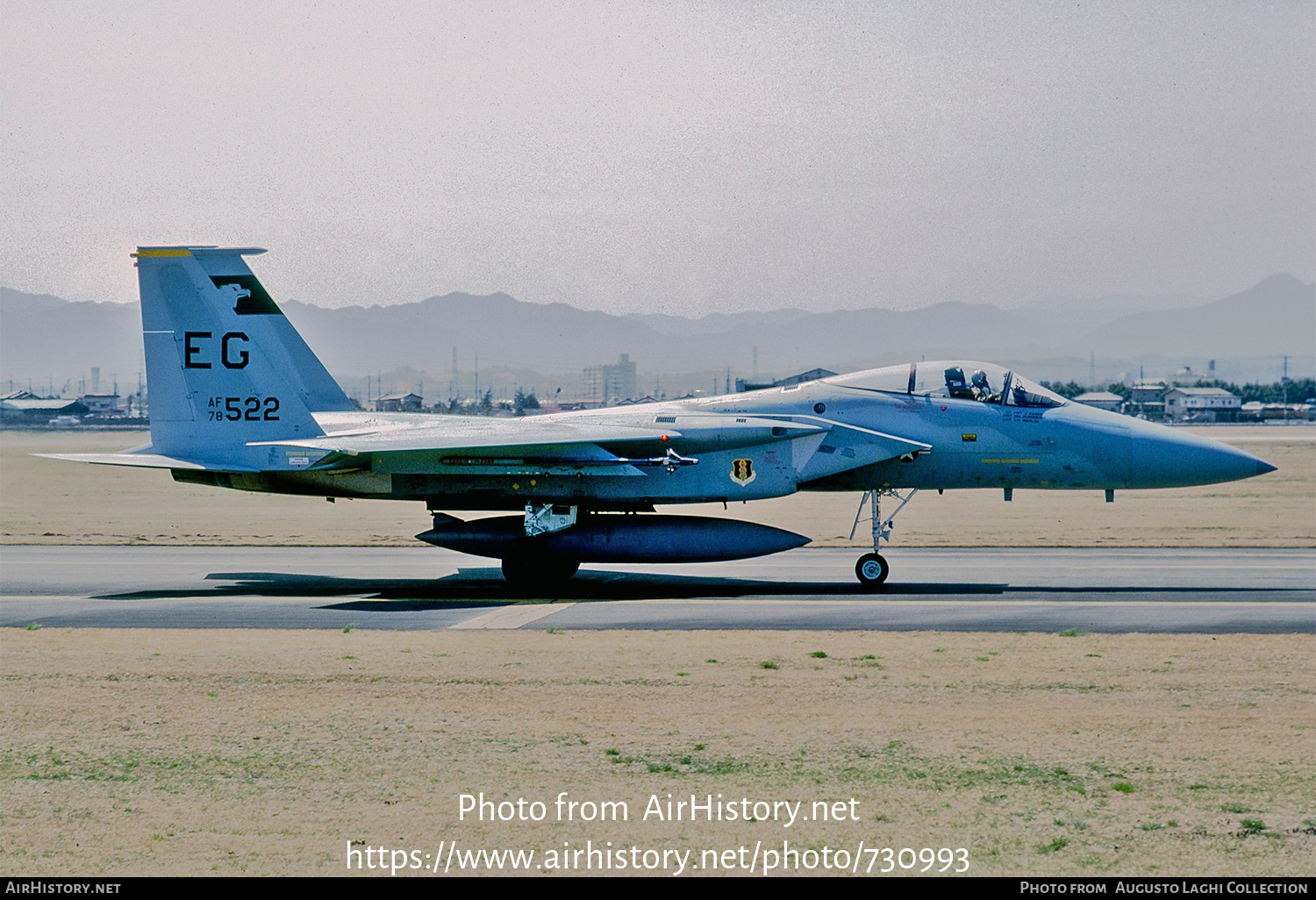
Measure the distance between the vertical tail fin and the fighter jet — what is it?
3 cm

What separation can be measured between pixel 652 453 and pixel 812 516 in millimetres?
14578

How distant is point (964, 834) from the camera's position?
24.8 feet

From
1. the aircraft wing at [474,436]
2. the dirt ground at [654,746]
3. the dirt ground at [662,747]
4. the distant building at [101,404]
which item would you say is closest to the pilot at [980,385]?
the aircraft wing at [474,436]

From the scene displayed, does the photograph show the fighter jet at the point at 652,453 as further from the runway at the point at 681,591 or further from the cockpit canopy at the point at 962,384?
the runway at the point at 681,591

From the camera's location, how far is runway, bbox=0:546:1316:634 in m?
16.0

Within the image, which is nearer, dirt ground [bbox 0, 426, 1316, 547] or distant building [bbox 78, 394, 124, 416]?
dirt ground [bbox 0, 426, 1316, 547]

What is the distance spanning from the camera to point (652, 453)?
1988cm

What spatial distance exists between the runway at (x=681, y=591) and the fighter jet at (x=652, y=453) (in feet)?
3.42

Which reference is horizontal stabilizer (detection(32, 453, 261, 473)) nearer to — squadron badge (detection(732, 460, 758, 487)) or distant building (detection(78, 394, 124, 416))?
squadron badge (detection(732, 460, 758, 487))

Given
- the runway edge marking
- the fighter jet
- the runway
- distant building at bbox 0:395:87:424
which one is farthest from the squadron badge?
distant building at bbox 0:395:87:424

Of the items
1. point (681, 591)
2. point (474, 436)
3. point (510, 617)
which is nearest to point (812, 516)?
point (681, 591)

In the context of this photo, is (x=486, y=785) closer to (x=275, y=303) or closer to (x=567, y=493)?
(x=567, y=493)

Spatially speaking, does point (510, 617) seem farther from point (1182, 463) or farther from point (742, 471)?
point (1182, 463)
